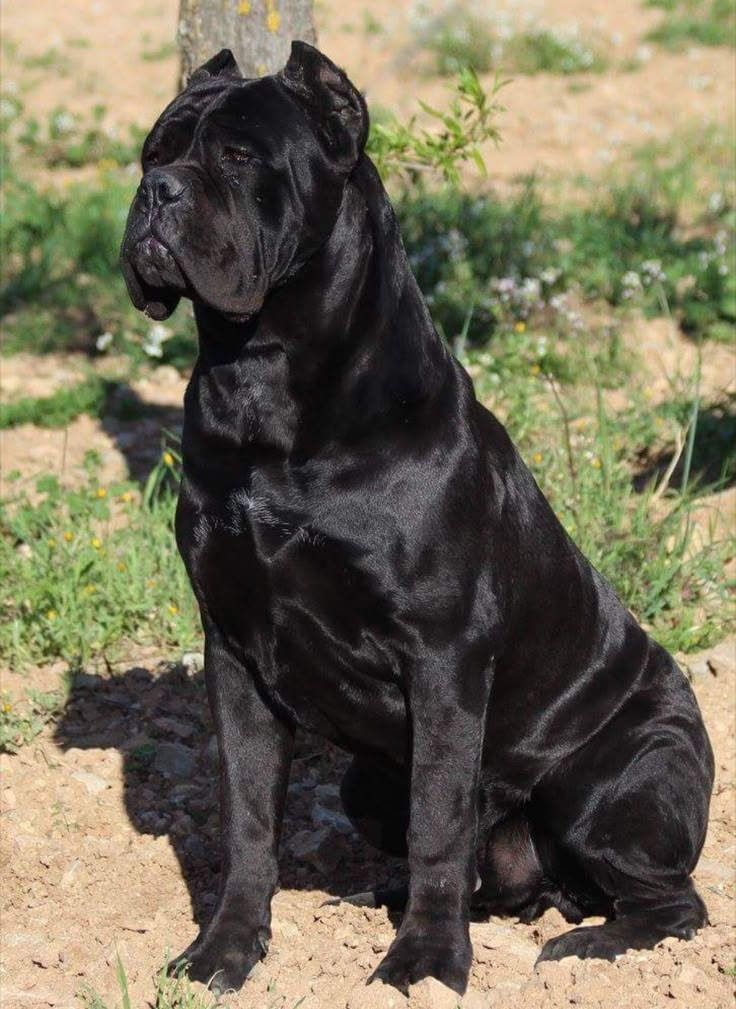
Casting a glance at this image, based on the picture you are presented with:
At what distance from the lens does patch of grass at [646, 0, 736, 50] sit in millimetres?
11742

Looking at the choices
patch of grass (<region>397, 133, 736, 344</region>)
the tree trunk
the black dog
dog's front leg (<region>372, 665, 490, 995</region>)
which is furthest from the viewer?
patch of grass (<region>397, 133, 736, 344</region>)

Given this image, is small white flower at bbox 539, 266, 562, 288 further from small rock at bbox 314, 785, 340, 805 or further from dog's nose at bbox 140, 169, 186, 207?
dog's nose at bbox 140, 169, 186, 207

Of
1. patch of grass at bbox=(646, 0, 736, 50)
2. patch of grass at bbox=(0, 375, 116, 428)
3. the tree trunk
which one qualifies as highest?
the tree trunk

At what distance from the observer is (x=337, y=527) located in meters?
3.07

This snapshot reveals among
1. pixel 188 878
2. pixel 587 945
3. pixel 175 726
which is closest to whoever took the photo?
pixel 587 945

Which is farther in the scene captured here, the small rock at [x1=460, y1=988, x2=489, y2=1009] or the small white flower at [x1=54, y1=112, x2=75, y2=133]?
the small white flower at [x1=54, y1=112, x2=75, y2=133]

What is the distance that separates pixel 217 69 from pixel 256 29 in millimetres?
1630

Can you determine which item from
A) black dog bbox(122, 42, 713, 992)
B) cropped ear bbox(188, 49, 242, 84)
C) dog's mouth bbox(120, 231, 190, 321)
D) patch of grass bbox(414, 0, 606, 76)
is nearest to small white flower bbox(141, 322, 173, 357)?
cropped ear bbox(188, 49, 242, 84)

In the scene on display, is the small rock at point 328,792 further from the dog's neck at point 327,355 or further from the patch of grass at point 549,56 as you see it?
the patch of grass at point 549,56

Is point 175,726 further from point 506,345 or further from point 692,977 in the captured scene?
point 506,345

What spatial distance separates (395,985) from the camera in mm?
3074

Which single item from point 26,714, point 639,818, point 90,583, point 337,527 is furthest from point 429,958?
point 90,583

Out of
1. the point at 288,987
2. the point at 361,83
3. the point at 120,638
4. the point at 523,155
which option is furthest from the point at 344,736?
the point at 361,83

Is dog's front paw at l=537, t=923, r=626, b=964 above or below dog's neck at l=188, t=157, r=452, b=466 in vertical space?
below
